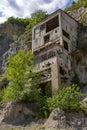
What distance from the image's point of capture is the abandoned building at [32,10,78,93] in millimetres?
38947

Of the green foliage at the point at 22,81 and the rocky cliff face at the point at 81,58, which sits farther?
the rocky cliff face at the point at 81,58

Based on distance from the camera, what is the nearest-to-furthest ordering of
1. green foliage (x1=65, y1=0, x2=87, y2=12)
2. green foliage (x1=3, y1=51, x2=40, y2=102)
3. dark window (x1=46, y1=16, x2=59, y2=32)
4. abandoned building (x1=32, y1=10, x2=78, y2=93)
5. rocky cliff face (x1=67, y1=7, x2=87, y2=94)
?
green foliage (x1=3, y1=51, x2=40, y2=102) → abandoned building (x1=32, y1=10, x2=78, y2=93) → rocky cliff face (x1=67, y1=7, x2=87, y2=94) → dark window (x1=46, y1=16, x2=59, y2=32) → green foliage (x1=65, y1=0, x2=87, y2=12)

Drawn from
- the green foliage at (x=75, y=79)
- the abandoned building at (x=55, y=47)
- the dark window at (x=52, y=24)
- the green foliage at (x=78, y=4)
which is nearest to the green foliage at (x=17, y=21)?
the green foliage at (x=78, y=4)

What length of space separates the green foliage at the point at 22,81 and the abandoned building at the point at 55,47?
6.34 ft

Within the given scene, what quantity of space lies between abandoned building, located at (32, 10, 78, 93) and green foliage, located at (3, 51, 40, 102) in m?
1.93

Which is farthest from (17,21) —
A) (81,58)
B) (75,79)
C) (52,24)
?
(75,79)

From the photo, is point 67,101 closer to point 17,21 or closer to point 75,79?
Answer: point 75,79

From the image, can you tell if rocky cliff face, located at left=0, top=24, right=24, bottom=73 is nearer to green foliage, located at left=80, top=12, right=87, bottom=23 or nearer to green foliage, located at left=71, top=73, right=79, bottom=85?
green foliage, located at left=80, top=12, right=87, bottom=23

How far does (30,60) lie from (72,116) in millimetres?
12402

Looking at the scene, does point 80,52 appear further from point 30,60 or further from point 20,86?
point 20,86

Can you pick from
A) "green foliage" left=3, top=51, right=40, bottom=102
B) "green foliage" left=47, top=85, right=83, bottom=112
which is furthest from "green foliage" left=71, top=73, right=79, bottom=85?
"green foliage" left=47, top=85, right=83, bottom=112

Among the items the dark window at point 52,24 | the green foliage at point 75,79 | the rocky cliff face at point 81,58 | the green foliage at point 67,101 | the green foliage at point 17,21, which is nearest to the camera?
the green foliage at point 67,101

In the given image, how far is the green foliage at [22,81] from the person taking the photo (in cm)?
3578

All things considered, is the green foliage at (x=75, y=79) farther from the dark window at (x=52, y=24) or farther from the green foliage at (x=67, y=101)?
the dark window at (x=52, y=24)
